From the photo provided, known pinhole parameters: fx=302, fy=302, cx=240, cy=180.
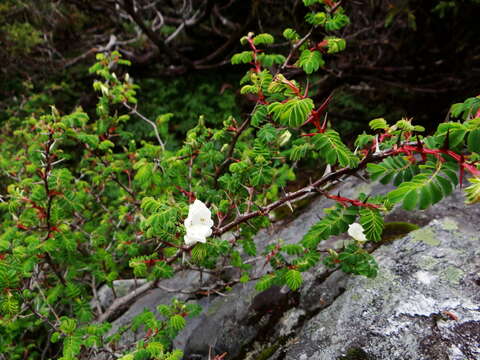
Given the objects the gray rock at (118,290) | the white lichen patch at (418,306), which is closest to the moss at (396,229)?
the white lichen patch at (418,306)

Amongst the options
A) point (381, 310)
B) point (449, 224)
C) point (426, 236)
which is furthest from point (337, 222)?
point (449, 224)

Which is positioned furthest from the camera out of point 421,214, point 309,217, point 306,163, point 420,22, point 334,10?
point 306,163

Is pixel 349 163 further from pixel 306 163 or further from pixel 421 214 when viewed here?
pixel 306 163

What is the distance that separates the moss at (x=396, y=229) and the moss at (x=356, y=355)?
2.93ft

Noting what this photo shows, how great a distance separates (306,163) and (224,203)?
3.98 m

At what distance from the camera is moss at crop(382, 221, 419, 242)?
2162mm

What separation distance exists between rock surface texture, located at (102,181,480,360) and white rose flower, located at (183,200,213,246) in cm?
89

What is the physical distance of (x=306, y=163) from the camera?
5.62 metres

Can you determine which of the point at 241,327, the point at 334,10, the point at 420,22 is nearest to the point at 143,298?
the point at 241,327

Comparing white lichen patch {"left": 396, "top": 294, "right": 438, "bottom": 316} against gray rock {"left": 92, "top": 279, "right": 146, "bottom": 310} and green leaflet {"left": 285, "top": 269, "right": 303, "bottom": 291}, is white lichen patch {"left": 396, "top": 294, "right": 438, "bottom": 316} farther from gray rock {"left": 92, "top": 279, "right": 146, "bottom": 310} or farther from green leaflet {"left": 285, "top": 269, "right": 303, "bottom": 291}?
gray rock {"left": 92, "top": 279, "right": 146, "bottom": 310}

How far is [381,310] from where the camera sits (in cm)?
162

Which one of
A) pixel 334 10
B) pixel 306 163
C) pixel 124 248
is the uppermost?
pixel 334 10

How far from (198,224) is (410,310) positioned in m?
1.18

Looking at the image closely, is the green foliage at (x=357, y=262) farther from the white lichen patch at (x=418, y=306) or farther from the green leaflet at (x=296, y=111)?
the green leaflet at (x=296, y=111)
